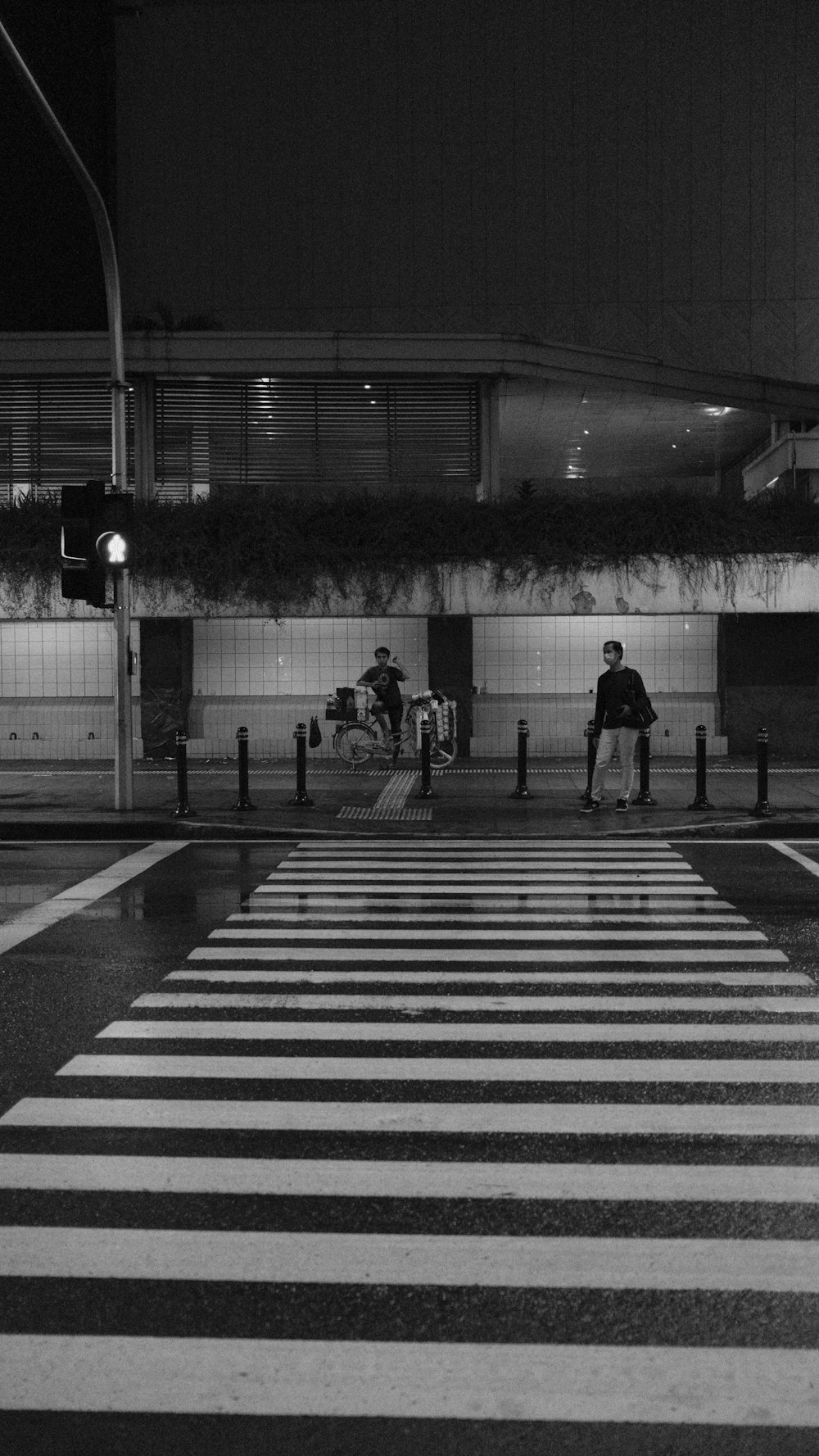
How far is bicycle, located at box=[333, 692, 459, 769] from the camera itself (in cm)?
2062

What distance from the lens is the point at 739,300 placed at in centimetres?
3162

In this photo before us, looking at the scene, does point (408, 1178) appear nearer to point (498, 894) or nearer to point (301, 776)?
point (498, 894)

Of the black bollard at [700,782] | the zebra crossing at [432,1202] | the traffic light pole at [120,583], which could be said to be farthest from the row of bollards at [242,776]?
the zebra crossing at [432,1202]

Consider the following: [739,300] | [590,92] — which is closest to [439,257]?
[590,92]

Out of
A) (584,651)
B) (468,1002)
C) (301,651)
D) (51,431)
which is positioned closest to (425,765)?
(301,651)

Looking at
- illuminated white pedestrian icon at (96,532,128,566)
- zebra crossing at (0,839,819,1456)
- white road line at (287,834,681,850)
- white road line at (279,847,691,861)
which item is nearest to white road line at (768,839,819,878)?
white road line at (287,834,681,850)

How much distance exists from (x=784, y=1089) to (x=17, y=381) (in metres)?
22.8

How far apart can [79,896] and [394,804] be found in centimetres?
642

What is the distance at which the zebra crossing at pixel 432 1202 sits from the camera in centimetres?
367

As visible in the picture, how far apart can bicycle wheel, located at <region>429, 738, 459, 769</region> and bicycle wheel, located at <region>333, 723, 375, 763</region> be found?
979mm

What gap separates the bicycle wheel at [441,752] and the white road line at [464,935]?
36.6 feet

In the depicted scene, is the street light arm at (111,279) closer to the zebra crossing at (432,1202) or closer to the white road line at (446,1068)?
the zebra crossing at (432,1202)

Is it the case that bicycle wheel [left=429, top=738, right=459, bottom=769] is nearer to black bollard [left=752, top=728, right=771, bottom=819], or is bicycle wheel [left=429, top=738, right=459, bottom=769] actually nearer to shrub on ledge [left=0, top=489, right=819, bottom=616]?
shrub on ledge [left=0, top=489, right=819, bottom=616]

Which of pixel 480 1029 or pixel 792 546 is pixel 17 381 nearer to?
Answer: pixel 792 546
